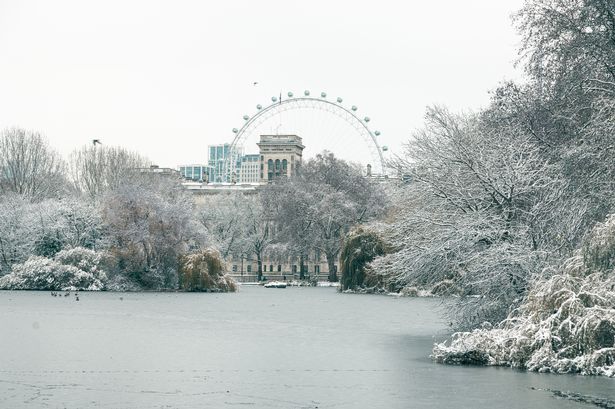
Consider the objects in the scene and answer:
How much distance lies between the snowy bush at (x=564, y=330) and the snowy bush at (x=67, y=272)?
176 ft

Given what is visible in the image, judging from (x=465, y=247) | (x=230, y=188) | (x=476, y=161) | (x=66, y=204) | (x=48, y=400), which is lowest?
(x=48, y=400)

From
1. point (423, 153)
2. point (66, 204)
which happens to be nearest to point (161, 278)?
point (66, 204)

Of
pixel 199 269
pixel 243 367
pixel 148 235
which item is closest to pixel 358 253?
pixel 199 269

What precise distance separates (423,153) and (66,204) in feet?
180

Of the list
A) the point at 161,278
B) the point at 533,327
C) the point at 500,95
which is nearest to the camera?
the point at 533,327

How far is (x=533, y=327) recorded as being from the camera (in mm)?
28516

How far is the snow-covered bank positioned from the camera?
27.4 meters

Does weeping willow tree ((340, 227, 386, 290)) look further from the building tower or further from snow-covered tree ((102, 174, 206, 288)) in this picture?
the building tower

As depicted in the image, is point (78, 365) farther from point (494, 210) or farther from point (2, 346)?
point (494, 210)

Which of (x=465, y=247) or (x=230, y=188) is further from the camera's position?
(x=230, y=188)

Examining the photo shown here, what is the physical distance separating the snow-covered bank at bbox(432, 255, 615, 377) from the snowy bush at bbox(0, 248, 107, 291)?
176 ft

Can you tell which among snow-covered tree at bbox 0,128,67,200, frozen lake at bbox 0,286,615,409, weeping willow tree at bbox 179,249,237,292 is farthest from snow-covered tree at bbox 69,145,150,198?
frozen lake at bbox 0,286,615,409

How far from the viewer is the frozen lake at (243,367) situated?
2305cm

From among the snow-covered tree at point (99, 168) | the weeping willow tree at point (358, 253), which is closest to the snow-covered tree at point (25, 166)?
the snow-covered tree at point (99, 168)
